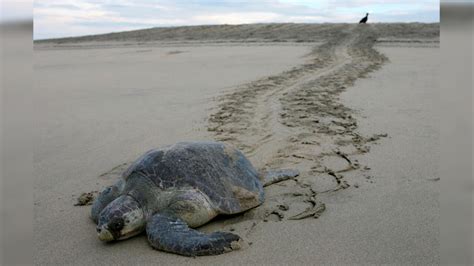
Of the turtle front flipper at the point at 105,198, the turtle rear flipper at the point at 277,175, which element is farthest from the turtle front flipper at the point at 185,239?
the turtle rear flipper at the point at 277,175

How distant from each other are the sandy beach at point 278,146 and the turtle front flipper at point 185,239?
0.04 metres

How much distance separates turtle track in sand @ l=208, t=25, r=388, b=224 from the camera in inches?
116

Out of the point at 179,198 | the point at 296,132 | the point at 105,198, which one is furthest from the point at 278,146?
the point at 105,198

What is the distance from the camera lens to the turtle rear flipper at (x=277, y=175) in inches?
122

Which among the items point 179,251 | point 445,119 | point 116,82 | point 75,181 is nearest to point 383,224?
point 179,251

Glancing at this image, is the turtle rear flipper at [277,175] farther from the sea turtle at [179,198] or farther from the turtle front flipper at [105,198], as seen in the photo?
the turtle front flipper at [105,198]

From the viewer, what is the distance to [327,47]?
43.2ft

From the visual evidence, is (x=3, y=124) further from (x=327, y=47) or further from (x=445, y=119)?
(x=327, y=47)

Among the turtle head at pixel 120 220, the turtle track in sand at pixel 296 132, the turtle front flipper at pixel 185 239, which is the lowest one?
the turtle front flipper at pixel 185 239

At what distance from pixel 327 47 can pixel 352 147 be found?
32.4 feet

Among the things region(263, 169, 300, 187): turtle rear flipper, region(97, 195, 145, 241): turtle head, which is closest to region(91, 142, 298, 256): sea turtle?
region(97, 195, 145, 241): turtle head

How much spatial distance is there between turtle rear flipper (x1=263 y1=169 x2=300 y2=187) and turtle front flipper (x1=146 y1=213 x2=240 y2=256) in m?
0.90

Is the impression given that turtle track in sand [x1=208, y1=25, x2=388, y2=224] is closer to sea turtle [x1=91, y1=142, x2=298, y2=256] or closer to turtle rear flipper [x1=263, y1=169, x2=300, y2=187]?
turtle rear flipper [x1=263, y1=169, x2=300, y2=187]

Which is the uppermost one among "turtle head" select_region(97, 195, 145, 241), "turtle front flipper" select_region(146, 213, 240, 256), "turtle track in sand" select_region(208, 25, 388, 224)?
"turtle track in sand" select_region(208, 25, 388, 224)
